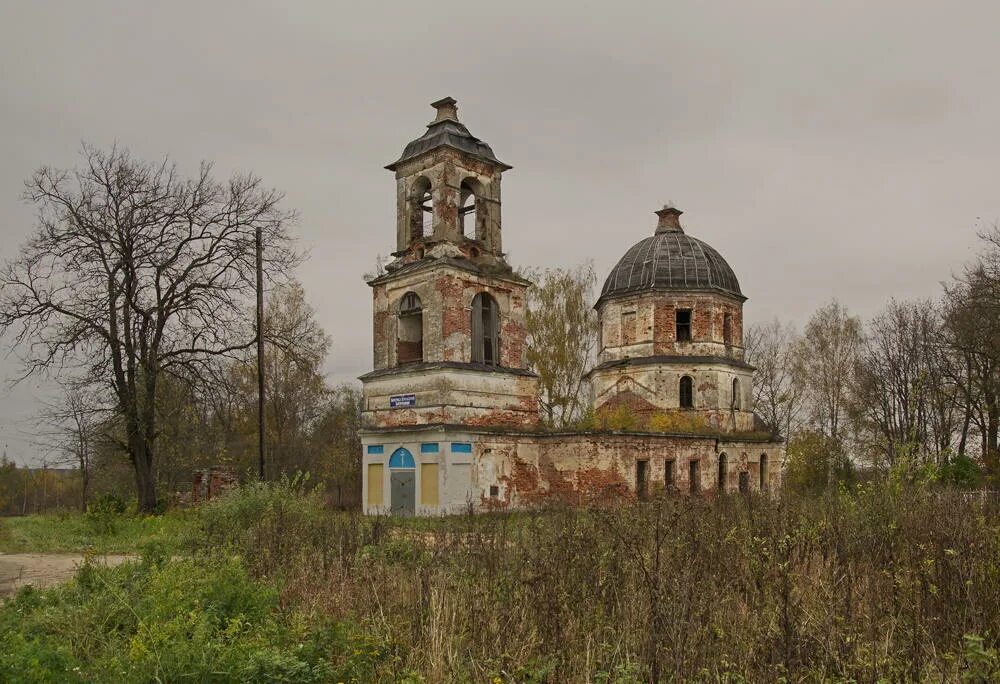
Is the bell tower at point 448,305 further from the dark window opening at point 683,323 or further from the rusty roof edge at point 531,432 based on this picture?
the dark window opening at point 683,323

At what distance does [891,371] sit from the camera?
113ft

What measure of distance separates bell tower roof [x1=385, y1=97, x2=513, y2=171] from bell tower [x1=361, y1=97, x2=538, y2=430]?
0.04 metres

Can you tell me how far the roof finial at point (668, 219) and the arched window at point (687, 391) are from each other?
24.0ft

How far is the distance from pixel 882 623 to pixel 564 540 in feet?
8.91

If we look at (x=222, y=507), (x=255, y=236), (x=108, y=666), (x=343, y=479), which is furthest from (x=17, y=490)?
(x=108, y=666)

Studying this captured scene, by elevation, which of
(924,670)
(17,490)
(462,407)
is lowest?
(17,490)

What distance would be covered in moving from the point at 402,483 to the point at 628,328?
569 inches

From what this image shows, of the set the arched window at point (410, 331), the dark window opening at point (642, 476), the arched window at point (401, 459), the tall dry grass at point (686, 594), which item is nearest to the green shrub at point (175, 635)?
the tall dry grass at point (686, 594)

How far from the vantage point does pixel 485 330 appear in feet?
78.5

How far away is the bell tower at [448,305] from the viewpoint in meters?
22.4

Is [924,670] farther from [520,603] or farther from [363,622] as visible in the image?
[363,622]

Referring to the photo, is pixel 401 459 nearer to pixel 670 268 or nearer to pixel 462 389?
pixel 462 389

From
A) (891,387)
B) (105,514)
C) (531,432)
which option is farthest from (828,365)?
(105,514)

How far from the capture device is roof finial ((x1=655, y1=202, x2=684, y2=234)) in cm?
3581
